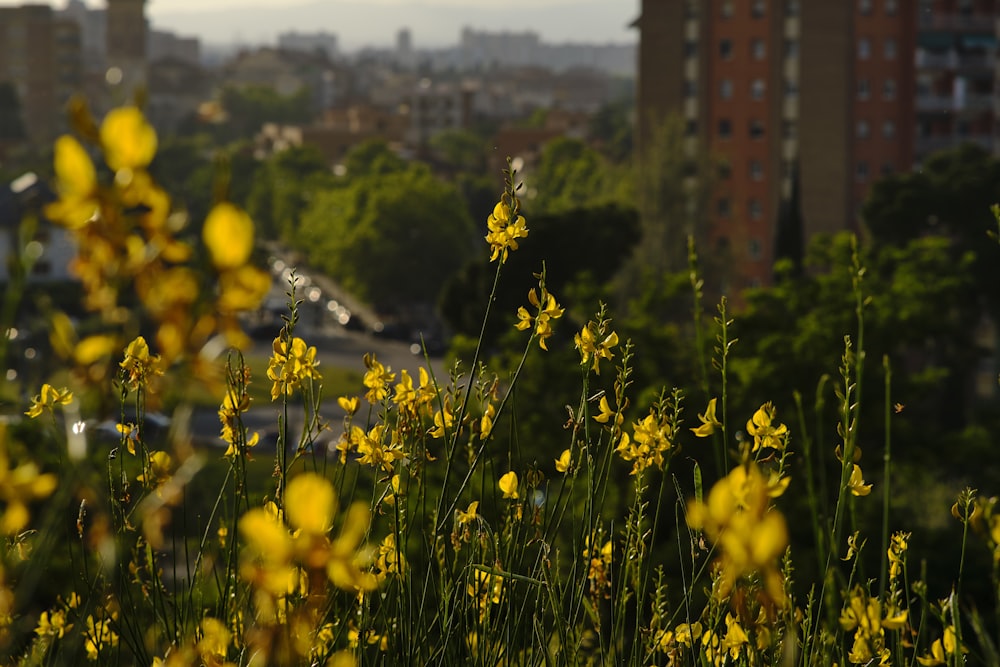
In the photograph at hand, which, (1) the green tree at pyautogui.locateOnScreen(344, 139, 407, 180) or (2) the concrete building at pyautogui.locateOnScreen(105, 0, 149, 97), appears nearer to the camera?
(1) the green tree at pyautogui.locateOnScreen(344, 139, 407, 180)

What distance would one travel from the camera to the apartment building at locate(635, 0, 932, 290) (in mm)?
46031

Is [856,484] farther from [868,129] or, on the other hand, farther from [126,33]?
[126,33]

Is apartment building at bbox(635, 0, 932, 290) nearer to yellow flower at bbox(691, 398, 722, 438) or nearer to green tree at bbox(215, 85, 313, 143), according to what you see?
yellow flower at bbox(691, 398, 722, 438)

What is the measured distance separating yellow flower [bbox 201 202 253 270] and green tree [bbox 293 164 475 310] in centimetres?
4620

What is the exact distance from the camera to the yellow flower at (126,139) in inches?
41.4

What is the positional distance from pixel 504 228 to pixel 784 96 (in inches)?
1801

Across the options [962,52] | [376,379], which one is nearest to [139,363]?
[376,379]

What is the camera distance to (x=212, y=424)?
36.3m

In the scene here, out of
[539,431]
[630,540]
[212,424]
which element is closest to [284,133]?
[212,424]

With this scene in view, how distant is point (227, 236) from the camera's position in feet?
3.47

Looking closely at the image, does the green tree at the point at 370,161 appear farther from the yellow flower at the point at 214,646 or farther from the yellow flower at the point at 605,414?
the yellow flower at the point at 214,646

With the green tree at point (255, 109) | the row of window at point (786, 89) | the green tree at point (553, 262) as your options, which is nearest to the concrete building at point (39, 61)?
the green tree at point (255, 109)

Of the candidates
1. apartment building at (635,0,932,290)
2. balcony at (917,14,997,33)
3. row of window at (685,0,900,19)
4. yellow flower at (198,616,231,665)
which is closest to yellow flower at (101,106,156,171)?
yellow flower at (198,616,231,665)

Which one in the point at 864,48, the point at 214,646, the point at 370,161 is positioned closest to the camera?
the point at 214,646
